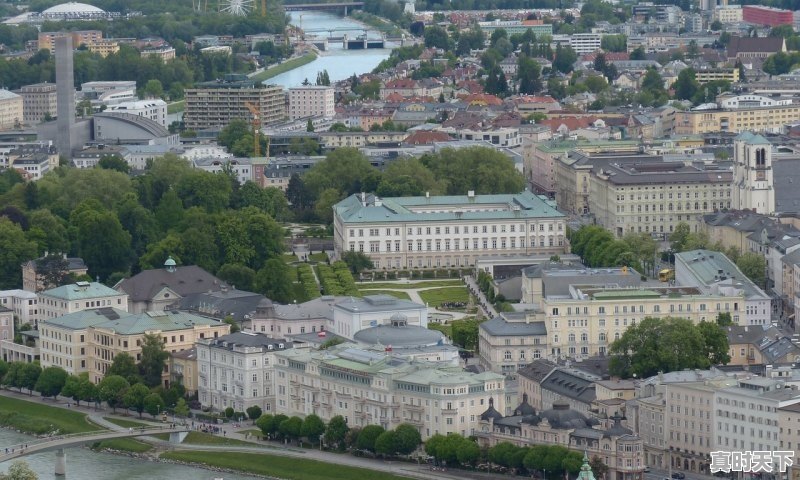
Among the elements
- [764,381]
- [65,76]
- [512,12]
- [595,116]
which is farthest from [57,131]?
[512,12]

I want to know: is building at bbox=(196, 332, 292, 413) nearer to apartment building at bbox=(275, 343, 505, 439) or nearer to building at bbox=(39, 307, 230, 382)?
apartment building at bbox=(275, 343, 505, 439)

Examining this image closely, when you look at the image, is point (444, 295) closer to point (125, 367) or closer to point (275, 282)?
point (275, 282)

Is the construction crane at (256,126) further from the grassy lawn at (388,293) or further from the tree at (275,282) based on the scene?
the tree at (275,282)

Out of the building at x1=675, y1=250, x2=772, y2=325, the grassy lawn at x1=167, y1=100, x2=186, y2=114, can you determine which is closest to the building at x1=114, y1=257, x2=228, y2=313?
the building at x1=675, y1=250, x2=772, y2=325

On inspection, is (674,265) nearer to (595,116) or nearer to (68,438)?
(68,438)

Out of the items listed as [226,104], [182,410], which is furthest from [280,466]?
[226,104]

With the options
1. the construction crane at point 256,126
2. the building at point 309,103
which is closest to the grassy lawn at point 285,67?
the building at point 309,103
